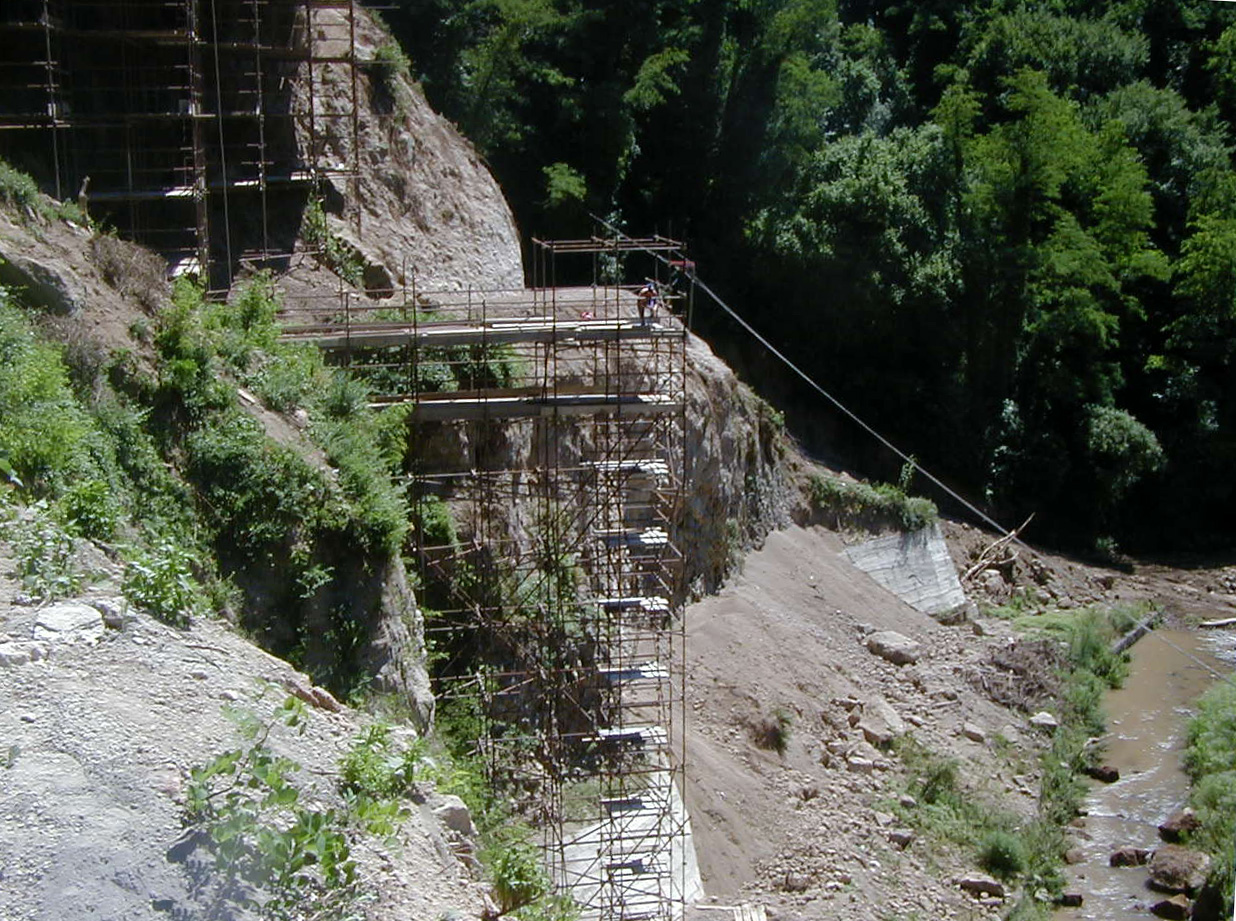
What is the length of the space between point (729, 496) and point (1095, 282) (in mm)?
15271

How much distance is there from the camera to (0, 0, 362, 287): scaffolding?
2270cm

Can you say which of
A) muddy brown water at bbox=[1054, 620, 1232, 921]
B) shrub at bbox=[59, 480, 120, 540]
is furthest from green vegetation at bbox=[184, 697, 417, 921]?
muddy brown water at bbox=[1054, 620, 1232, 921]

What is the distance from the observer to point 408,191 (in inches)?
1131

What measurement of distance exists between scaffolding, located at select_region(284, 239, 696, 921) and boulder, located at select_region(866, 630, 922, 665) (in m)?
7.77

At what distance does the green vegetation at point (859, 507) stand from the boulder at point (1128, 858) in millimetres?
10295

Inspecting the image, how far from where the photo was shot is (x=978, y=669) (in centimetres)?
2902

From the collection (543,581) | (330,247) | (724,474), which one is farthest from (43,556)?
(724,474)

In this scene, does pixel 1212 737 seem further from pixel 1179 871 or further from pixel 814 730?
pixel 814 730

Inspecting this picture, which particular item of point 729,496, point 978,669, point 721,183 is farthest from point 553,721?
point 721,183

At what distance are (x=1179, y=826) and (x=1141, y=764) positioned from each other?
2.93m

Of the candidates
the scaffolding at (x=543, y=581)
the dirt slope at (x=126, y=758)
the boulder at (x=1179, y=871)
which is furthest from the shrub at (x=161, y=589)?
the boulder at (x=1179, y=871)

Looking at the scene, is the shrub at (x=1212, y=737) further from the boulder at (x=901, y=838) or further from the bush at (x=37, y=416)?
the bush at (x=37, y=416)

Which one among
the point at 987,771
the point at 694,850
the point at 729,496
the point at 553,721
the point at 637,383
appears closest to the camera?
the point at 553,721

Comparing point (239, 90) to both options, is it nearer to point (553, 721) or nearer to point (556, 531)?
point (556, 531)
